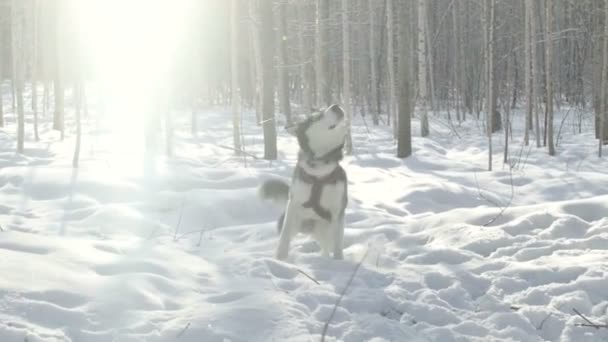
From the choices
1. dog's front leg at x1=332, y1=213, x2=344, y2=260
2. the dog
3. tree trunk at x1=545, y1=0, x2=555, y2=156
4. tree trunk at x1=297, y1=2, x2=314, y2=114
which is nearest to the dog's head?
the dog

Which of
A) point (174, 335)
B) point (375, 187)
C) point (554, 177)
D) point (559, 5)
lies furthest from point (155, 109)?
point (559, 5)

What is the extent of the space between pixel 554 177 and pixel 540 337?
736 centimetres

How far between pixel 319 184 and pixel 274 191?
38.8 inches

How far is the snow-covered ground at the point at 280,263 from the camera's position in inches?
132

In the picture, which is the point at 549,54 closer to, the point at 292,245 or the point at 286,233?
the point at 292,245

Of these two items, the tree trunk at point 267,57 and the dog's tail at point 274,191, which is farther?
the tree trunk at point 267,57

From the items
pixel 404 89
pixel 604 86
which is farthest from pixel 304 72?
pixel 604 86

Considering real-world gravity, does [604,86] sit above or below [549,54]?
below

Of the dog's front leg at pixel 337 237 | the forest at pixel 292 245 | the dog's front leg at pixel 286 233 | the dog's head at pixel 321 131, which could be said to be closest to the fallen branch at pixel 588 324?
the forest at pixel 292 245

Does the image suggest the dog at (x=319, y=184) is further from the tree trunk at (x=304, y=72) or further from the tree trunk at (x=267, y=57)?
the tree trunk at (x=304, y=72)

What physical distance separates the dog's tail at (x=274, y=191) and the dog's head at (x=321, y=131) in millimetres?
910

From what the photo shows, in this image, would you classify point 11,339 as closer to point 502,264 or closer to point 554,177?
point 502,264

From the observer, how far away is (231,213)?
7695 mm

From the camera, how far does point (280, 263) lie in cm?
471
